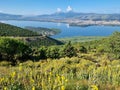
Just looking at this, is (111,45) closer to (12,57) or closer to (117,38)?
(117,38)

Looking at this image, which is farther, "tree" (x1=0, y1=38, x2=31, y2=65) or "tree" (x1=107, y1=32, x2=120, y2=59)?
"tree" (x1=0, y1=38, x2=31, y2=65)

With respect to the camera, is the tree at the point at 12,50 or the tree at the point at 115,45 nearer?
the tree at the point at 115,45

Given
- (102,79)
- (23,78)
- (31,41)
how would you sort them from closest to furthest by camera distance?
(23,78) < (102,79) < (31,41)

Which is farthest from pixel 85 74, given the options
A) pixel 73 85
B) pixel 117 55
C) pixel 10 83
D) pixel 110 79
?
pixel 117 55

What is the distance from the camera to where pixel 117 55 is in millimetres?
36844

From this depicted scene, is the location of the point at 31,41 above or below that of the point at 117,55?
A: below

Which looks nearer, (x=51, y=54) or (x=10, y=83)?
(x=10, y=83)

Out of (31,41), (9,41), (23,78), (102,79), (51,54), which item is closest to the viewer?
(23,78)

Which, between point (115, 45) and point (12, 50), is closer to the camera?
point (115, 45)

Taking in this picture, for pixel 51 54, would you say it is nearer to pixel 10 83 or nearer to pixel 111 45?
pixel 111 45

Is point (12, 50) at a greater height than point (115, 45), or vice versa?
point (115, 45)

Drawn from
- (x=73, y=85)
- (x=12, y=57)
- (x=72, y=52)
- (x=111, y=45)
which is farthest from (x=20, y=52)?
(x=73, y=85)

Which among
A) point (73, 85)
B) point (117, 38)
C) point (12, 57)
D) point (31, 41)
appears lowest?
point (31, 41)

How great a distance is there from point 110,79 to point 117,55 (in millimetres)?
28985
